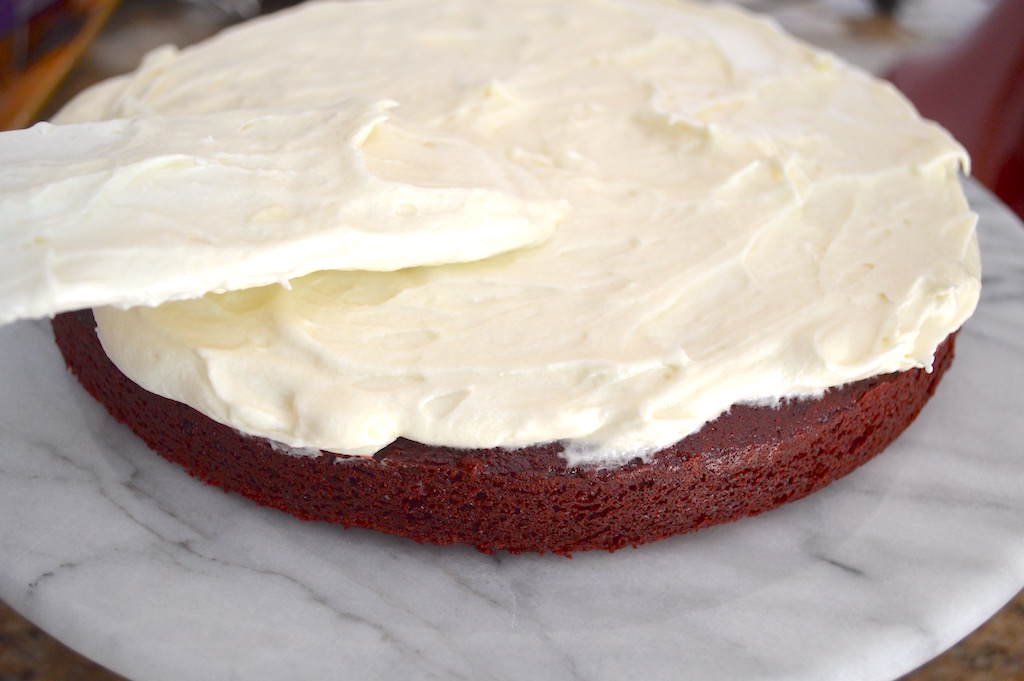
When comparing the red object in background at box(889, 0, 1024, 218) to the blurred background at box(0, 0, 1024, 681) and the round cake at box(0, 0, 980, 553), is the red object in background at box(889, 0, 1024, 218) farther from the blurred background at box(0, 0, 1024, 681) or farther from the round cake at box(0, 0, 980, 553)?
the round cake at box(0, 0, 980, 553)

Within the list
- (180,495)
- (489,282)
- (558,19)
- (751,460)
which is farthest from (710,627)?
(558,19)

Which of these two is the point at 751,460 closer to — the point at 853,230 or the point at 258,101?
the point at 853,230

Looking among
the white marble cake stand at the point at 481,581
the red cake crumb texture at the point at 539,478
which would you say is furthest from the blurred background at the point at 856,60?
the red cake crumb texture at the point at 539,478

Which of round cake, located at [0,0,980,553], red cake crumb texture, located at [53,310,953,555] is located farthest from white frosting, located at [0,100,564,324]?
red cake crumb texture, located at [53,310,953,555]

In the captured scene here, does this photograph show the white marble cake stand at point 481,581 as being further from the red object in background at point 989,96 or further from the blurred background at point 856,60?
the red object in background at point 989,96

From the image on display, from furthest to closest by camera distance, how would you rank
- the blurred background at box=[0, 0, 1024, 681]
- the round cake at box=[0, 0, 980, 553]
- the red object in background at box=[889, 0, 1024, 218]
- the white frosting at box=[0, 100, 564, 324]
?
the red object in background at box=[889, 0, 1024, 218]
the blurred background at box=[0, 0, 1024, 681]
the round cake at box=[0, 0, 980, 553]
the white frosting at box=[0, 100, 564, 324]

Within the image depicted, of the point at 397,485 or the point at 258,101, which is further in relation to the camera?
the point at 258,101

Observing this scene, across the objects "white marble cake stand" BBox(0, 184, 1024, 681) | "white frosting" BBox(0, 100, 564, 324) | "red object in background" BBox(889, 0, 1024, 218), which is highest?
"white frosting" BBox(0, 100, 564, 324)
